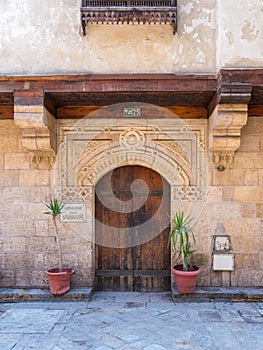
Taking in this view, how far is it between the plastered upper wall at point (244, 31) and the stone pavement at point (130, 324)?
118 inches

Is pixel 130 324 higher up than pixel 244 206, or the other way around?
pixel 244 206

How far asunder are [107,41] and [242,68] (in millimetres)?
1664

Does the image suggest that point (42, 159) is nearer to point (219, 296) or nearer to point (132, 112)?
point (132, 112)

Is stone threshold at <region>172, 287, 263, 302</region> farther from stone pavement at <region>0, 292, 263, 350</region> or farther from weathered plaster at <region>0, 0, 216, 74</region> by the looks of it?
weathered plaster at <region>0, 0, 216, 74</region>

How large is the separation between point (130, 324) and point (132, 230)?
1.55 metres

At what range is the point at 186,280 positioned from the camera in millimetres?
4711

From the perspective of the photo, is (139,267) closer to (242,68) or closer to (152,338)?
(152,338)

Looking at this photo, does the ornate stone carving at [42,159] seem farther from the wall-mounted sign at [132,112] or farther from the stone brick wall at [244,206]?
the stone brick wall at [244,206]

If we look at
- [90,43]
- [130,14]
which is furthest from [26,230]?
[130,14]

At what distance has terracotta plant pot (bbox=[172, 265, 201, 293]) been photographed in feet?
15.4

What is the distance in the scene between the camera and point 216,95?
4.45 m

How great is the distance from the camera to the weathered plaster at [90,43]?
439 cm

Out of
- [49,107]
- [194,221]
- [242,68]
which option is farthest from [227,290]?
[49,107]

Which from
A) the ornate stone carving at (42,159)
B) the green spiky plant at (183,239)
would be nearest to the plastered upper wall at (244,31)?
the green spiky plant at (183,239)
